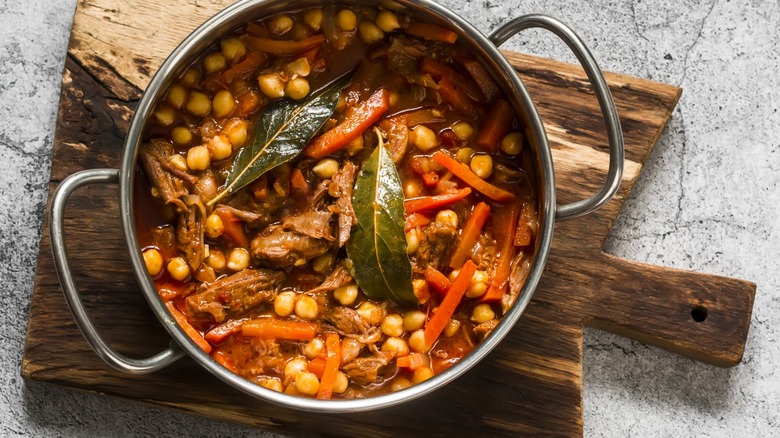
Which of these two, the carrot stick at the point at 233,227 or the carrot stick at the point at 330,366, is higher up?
the carrot stick at the point at 233,227

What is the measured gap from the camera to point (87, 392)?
10.2ft

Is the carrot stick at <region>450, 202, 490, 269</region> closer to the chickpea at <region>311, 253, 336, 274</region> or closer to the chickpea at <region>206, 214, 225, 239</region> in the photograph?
the chickpea at <region>311, 253, 336, 274</region>

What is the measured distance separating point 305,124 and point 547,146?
870mm

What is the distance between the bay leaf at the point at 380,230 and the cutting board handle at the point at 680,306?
2.85 feet

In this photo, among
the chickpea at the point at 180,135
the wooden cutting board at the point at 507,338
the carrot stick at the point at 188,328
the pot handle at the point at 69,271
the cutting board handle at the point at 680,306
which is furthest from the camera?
the cutting board handle at the point at 680,306

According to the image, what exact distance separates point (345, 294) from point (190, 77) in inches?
38.5

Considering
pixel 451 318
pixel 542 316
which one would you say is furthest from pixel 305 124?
pixel 542 316

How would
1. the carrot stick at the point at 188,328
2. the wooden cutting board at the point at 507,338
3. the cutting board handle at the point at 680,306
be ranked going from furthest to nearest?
the cutting board handle at the point at 680,306, the wooden cutting board at the point at 507,338, the carrot stick at the point at 188,328

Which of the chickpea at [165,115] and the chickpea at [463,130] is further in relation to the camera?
the chickpea at [463,130]

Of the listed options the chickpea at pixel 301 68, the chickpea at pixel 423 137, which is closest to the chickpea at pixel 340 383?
the chickpea at pixel 423 137

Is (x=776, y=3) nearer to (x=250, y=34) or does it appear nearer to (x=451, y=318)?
(x=451, y=318)

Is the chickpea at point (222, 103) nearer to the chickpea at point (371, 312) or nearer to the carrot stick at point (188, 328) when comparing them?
the carrot stick at point (188, 328)

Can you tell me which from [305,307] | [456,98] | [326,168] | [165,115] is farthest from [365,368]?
[165,115]

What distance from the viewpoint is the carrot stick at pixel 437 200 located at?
2.95 m
